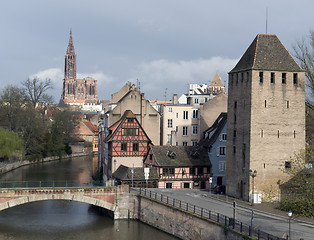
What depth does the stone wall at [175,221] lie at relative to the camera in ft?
120

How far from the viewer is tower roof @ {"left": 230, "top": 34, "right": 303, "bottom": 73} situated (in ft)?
152

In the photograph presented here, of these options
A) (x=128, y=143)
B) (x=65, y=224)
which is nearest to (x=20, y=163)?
(x=128, y=143)

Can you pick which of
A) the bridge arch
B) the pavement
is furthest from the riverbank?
the pavement

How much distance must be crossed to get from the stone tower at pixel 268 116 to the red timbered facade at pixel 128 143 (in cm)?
1423

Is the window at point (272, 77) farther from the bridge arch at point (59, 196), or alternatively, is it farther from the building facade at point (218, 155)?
the bridge arch at point (59, 196)

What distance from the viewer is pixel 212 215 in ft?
127

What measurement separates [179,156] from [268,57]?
15389 mm

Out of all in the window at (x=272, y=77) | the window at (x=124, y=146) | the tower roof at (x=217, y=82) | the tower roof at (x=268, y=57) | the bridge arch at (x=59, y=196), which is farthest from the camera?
the tower roof at (x=217, y=82)

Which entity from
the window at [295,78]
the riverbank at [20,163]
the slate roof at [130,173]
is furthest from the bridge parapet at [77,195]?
the riverbank at [20,163]

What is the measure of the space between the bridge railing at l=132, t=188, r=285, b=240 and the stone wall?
0.44 meters

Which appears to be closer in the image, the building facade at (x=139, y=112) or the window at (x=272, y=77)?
the window at (x=272, y=77)

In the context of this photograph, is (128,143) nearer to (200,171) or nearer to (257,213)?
(200,171)

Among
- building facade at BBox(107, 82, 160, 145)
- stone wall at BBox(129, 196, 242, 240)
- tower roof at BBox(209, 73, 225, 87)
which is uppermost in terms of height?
tower roof at BBox(209, 73, 225, 87)

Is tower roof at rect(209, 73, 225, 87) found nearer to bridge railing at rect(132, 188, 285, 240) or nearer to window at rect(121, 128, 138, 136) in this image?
window at rect(121, 128, 138, 136)
